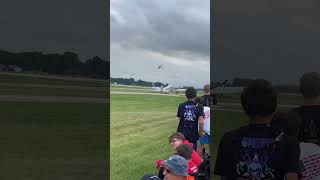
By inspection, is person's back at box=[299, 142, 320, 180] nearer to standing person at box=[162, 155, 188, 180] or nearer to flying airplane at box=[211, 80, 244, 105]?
standing person at box=[162, 155, 188, 180]

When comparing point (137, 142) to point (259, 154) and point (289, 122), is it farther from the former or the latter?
point (259, 154)

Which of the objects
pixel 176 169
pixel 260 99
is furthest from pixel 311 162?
pixel 176 169

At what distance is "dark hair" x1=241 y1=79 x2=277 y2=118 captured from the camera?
1.69 metres

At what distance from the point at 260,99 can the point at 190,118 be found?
425cm

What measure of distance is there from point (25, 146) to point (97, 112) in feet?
2.86

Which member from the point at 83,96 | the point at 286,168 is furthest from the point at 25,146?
the point at 286,168

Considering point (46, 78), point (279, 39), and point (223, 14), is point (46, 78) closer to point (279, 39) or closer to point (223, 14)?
point (223, 14)

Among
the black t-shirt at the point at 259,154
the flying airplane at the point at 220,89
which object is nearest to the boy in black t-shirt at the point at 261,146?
the black t-shirt at the point at 259,154

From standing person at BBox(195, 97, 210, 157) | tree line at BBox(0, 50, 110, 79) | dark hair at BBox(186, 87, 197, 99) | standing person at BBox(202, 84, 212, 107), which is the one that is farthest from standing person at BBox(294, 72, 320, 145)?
standing person at BBox(202, 84, 212, 107)

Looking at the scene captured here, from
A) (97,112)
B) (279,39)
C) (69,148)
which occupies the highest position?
(279,39)

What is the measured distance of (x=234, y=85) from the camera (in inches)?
190

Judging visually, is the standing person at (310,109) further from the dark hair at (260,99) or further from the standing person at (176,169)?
the standing person at (176,169)

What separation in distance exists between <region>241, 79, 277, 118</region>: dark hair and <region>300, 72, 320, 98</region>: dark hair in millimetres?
591

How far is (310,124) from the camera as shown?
7.33 feet
